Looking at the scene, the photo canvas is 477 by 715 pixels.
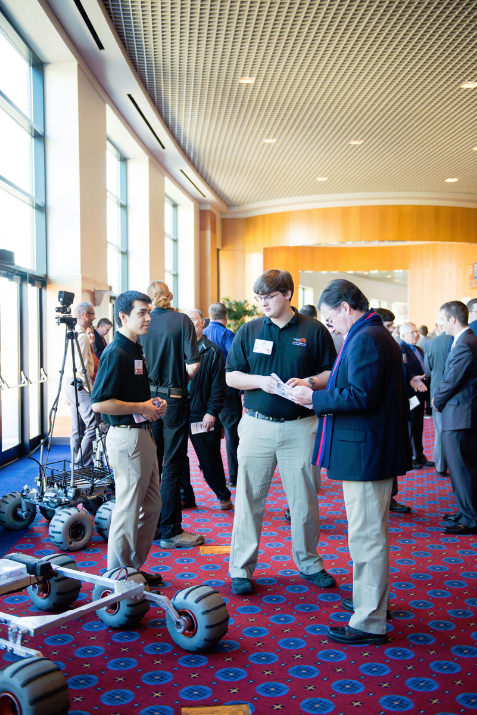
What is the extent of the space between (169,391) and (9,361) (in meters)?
3.54

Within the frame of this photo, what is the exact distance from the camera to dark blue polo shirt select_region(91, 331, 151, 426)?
2848mm

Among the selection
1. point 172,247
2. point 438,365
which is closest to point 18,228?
point 438,365

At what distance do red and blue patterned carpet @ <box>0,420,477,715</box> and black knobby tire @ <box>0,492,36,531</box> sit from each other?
1.40ft

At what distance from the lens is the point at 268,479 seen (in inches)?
128

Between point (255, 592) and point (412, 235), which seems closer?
point (255, 592)

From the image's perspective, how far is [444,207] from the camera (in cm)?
1588

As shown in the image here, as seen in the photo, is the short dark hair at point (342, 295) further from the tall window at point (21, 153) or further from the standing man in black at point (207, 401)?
the tall window at point (21, 153)

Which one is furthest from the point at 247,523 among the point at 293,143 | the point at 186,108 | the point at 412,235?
the point at 412,235

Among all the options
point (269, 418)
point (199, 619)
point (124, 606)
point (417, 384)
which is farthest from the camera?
point (417, 384)

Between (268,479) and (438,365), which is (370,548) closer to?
(268,479)

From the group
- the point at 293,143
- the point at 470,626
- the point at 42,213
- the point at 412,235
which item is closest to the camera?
the point at 470,626

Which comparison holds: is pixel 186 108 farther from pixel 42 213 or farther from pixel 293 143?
pixel 42 213

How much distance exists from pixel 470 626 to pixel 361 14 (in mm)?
6199

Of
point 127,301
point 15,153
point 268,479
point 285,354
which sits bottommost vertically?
point 268,479
